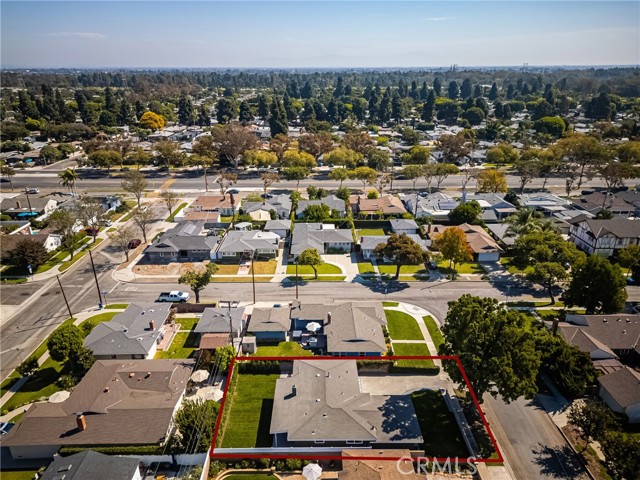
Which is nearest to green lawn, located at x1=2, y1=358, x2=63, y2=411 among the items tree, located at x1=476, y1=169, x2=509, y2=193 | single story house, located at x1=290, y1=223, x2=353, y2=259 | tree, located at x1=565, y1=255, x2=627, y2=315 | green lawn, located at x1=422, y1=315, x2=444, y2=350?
single story house, located at x1=290, y1=223, x2=353, y2=259

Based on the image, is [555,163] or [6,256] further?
[555,163]

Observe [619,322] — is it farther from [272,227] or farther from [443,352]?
[272,227]

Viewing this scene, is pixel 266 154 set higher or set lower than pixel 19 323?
higher

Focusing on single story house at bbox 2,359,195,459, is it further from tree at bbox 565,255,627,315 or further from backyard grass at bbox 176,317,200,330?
tree at bbox 565,255,627,315

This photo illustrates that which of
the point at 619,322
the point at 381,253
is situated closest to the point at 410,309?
the point at 381,253

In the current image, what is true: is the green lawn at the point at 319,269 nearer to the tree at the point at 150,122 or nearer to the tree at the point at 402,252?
the tree at the point at 402,252

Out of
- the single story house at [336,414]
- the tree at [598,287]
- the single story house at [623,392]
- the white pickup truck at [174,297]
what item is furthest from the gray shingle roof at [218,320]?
the tree at [598,287]
